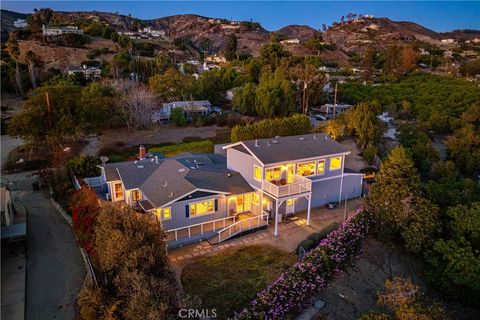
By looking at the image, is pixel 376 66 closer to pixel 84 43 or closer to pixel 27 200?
pixel 84 43

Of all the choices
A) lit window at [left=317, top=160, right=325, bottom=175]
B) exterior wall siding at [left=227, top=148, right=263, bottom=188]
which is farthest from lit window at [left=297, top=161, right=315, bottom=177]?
exterior wall siding at [left=227, top=148, right=263, bottom=188]

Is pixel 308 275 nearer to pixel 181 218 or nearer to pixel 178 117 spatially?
pixel 181 218

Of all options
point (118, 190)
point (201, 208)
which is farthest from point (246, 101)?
point (201, 208)

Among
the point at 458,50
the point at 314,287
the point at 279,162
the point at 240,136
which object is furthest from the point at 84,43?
the point at 458,50

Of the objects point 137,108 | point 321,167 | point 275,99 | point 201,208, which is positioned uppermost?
point 275,99

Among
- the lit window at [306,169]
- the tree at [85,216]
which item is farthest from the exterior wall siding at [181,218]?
the lit window at [306,169]
